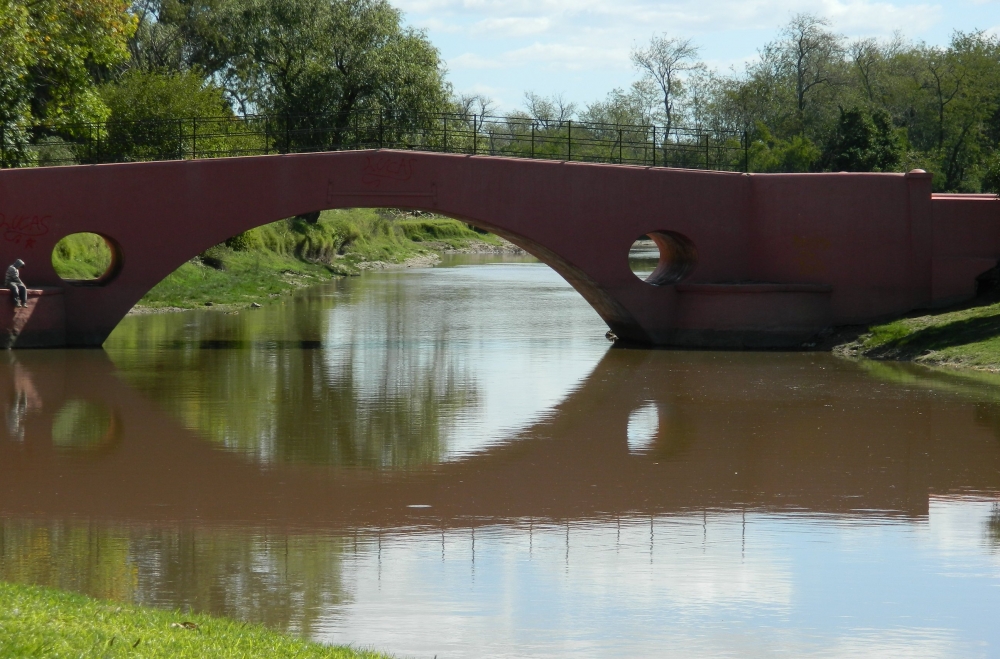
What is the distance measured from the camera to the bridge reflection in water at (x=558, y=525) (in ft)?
25.4

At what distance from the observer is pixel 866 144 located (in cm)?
4584

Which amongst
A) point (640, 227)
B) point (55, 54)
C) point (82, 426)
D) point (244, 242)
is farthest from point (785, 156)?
point (82, 426)

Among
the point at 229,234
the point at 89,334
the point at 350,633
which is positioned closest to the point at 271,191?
the point at 229,234

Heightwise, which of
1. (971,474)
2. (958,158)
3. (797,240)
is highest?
(958,158)

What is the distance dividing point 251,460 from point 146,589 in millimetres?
4429

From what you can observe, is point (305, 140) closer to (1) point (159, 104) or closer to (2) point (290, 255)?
(2) point (290, 255)

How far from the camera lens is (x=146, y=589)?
7996mm

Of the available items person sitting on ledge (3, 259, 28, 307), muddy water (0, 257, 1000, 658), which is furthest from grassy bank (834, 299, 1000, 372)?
person sitting on ledge (3, 259, 28, 307)

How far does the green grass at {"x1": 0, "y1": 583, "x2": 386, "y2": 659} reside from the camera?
5645 millimetres

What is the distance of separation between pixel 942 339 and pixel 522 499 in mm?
12089

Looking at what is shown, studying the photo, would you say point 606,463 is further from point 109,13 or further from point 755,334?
point 109,13

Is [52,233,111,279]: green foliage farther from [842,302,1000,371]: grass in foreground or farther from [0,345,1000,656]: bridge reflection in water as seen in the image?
[842,302,1000,371]: grass in foreground

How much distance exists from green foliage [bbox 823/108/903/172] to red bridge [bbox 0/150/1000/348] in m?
23.2

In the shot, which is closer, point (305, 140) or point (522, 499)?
point (522, 499)
